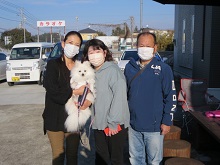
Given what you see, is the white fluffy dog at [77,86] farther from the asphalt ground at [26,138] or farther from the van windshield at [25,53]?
the van windshield at [25,53]

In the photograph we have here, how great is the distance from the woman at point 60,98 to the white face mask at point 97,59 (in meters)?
0.22

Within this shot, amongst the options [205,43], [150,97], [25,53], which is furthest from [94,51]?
[25,53]

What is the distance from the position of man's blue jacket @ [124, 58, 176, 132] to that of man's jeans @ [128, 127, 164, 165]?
3.7 inches

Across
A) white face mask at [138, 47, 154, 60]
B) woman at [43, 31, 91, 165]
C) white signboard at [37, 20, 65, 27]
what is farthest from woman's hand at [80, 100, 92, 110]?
white signboard at [37, 20, 65, 27]

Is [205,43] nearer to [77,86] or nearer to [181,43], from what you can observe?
[181,43]

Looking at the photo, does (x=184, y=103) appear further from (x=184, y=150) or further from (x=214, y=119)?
(x=184, y=150)

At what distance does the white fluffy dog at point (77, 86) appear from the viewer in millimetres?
2955

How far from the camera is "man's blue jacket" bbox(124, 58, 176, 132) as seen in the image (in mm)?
2891

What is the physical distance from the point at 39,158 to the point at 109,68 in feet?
8.74

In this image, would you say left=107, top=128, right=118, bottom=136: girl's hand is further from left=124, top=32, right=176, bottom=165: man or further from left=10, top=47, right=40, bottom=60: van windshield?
left=10, top=47, right=40, bottom=60: van windshield

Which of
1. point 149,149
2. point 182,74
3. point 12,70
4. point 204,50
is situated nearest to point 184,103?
point 149,149

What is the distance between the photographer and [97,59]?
9.59 ft

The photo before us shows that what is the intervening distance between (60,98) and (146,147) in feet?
3.60

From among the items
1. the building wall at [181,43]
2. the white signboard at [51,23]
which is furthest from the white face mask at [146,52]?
the white signboard at [51,23]
